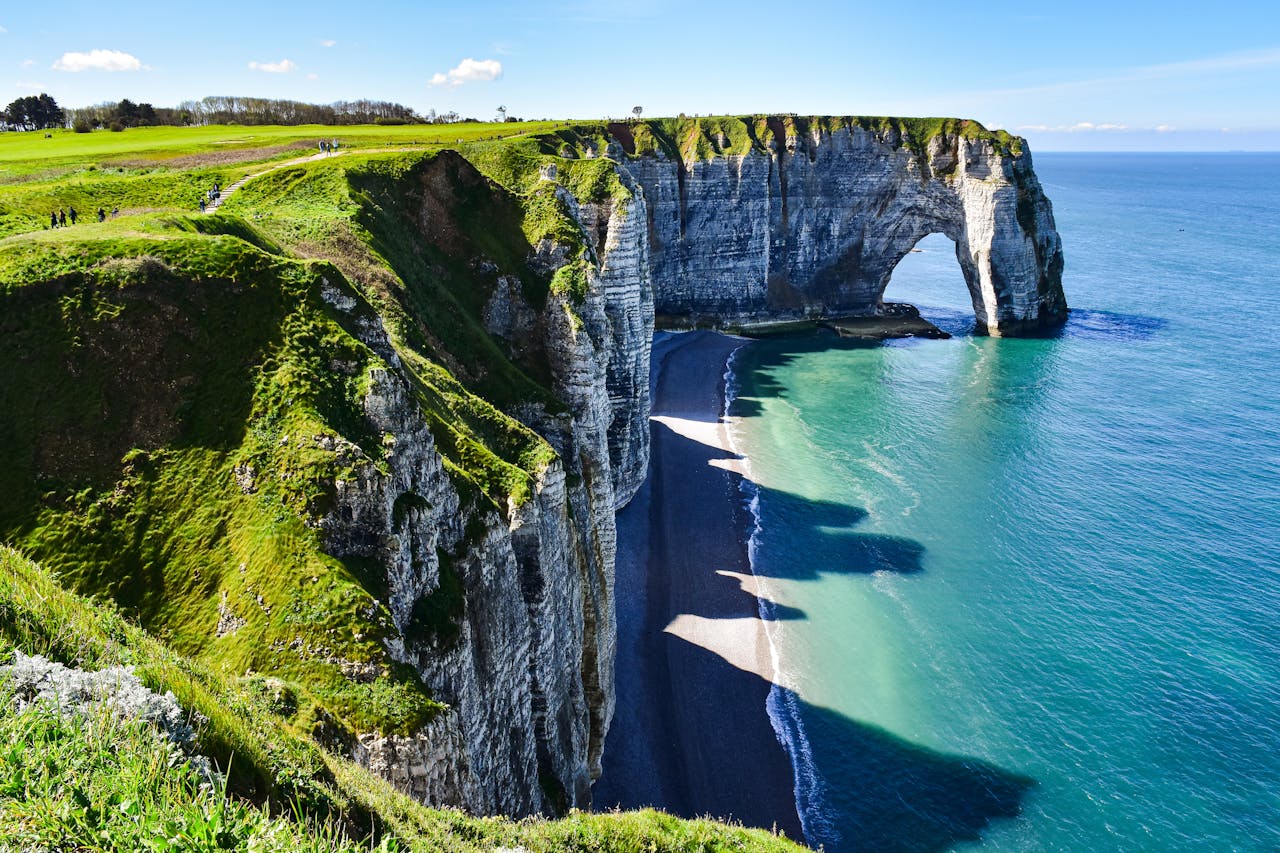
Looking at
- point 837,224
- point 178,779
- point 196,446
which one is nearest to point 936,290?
point 837,224

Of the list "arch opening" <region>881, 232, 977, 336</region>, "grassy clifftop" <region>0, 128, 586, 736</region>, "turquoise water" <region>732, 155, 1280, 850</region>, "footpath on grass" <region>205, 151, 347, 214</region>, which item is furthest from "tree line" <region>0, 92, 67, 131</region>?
"arch opening" <region>881, 232, 977, 336</region>

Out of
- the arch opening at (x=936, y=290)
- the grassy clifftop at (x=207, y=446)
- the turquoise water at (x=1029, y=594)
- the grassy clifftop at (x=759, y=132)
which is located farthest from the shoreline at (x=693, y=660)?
the arch opening at (x=936, y=290)

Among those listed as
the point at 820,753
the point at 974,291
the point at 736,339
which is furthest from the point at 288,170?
the point at 974,291

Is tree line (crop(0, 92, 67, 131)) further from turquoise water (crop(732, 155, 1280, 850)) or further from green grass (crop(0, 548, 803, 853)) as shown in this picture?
green grass (crop(0, 548, 803, 853))

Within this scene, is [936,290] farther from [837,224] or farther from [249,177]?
[249,177]

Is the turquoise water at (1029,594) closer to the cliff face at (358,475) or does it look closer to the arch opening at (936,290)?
the cliff face at (358,475)

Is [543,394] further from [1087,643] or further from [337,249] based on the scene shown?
[1087,643]
